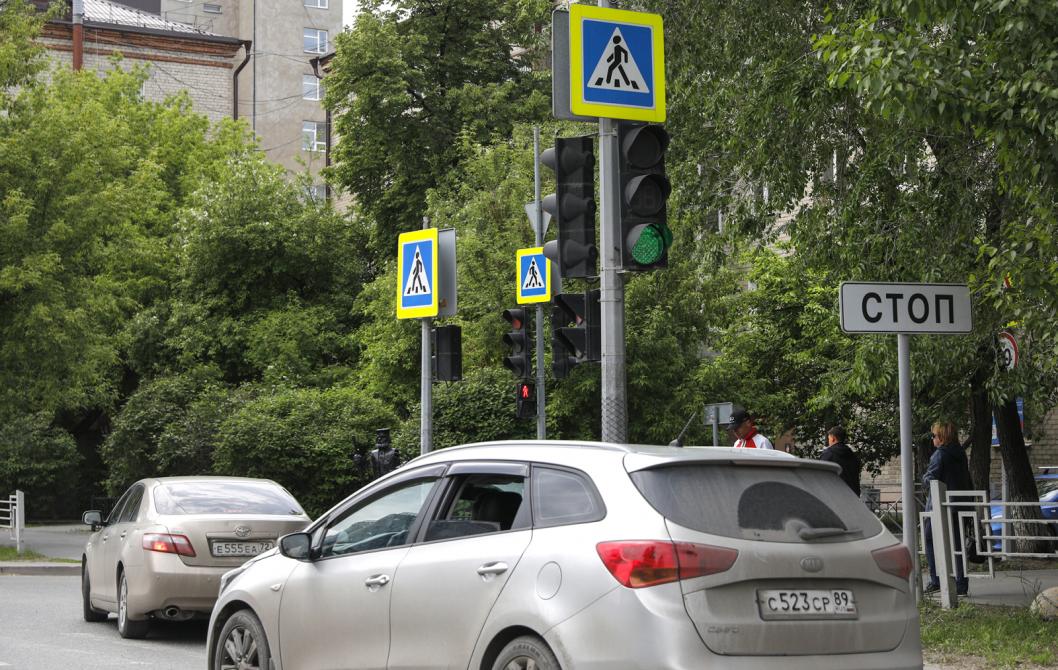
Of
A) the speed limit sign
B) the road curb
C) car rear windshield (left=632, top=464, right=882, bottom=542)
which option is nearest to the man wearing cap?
the speed limit sign

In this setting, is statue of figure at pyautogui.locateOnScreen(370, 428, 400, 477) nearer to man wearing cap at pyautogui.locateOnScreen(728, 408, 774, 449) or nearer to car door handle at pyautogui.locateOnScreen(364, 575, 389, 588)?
man wearing cap at pyautogui.locateOnScreen(728, 408, 774, 449)

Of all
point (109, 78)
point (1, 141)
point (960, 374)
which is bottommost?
point (960, 374)

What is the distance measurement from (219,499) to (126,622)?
4.44 feet

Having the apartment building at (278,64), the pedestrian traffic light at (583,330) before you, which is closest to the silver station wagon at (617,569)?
the pedestrian traffic light at (583,330)

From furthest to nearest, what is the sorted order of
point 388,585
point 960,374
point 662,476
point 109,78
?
point 109,78, point 960,374, point 388,585, point 662,476

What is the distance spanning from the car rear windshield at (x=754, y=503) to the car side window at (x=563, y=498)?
0.24 meters

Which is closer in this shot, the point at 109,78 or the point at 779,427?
the point at 779,427

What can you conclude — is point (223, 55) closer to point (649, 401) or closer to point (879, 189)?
point (649, 401)

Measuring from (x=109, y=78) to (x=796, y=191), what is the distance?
38.7 m

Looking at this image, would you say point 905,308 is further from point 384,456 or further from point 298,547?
point 384,456

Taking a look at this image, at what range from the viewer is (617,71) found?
10625mm

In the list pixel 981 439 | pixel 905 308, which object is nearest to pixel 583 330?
pixel 905 308

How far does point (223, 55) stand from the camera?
61375 millimetres

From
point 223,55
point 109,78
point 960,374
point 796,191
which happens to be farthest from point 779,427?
point 223,55
